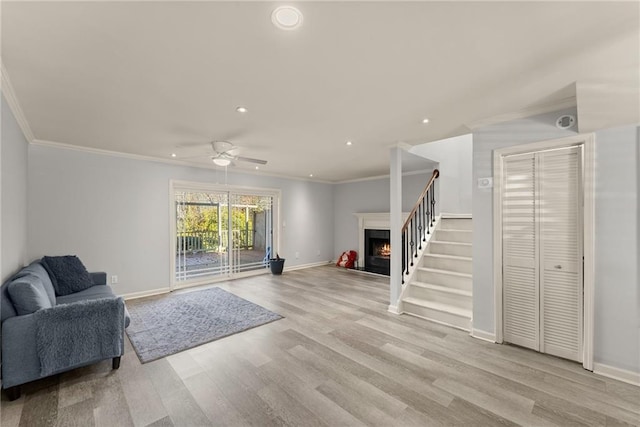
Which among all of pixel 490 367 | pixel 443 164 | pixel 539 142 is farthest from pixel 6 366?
pixel 443 164

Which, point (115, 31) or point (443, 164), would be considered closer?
point (115, 31)

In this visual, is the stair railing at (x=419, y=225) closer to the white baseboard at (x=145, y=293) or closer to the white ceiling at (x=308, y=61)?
the white ceiling at (x=308, y=61)

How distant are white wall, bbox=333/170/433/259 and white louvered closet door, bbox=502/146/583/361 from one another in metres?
3.32

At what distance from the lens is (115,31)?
64.1 inches

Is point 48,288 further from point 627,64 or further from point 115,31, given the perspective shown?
point 627,64

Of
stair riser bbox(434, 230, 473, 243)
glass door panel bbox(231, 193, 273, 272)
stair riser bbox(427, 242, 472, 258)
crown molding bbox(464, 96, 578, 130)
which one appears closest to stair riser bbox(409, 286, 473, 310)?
stair riser bbox(427, 242, 472, 258)

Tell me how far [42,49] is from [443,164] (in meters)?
5.82

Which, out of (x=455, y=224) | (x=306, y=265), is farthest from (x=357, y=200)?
(x=455, y=224)

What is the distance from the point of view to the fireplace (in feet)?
23.0

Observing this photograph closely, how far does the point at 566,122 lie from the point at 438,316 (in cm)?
270

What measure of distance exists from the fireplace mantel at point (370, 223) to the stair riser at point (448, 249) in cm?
234

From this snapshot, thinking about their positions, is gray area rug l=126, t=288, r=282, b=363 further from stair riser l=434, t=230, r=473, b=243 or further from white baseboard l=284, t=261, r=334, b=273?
stair riser l=434, t=230, r=473, b=243

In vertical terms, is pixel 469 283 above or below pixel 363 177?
below

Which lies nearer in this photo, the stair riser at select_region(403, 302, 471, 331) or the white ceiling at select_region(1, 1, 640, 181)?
the white ceiling at select_region(1, 1, 640, 181)
